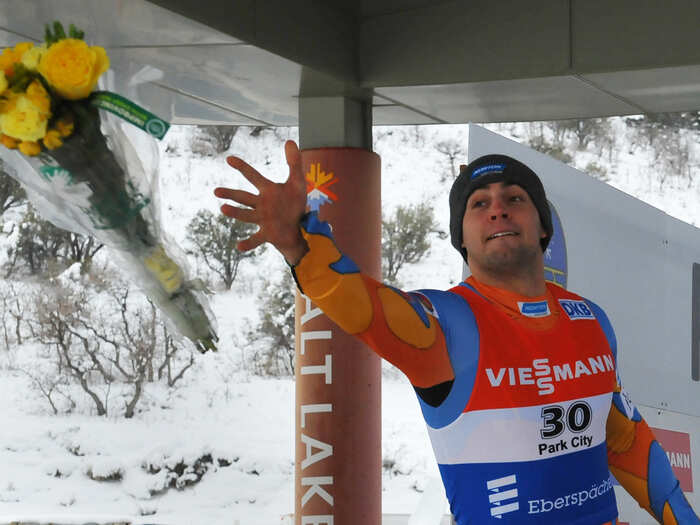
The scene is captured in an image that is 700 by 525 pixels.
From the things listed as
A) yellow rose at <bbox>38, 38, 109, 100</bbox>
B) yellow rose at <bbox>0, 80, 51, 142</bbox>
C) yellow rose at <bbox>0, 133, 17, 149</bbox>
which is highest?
yellow rose at <bbox>38, 38, 109, 100</bbox>

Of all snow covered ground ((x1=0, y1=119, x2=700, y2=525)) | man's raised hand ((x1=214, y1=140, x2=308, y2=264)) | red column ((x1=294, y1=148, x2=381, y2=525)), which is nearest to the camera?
man's raised hand ((x1=214, y1=140, x2=308, y2=264))

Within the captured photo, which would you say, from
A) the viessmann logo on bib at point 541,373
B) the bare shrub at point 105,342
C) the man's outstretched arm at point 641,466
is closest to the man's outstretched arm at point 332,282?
the viessmann logo on bib at point 541,373

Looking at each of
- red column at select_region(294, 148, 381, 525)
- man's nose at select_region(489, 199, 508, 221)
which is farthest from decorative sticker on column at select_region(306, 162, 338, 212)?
man's nose at select_region(489, 199, 508, 221)

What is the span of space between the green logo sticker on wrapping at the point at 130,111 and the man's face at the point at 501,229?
2.40 ft

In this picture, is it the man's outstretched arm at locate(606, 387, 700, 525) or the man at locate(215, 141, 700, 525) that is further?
the man's outstretched arm at locate(606, 387, 700, 525)

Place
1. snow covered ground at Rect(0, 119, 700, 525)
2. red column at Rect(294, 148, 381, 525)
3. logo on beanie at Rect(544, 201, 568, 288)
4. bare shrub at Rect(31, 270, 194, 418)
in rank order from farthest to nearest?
1. bare shrub at Rect(31, 270, 194, 418)
2. snow covered ground at Rect(0, 119, 700, 525)
3. red column at Rect(294, 148, 381, 525)
4. logo on beanie at Rect(544, 201, 568, 288)

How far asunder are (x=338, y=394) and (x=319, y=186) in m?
0.80

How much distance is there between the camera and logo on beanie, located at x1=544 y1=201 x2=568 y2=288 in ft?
11.7

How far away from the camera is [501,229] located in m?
2.34

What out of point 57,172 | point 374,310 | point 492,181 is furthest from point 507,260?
point 57,172

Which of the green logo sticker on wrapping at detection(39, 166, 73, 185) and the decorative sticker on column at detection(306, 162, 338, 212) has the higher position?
the decorative sticker on column at detection(306, 162, 338, 212)

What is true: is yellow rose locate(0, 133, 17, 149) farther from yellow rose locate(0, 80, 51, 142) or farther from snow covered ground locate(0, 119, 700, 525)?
snow covered ground locate(0, 119, 700, 525)

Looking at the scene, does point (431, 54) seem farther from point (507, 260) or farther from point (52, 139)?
point (52, 139)

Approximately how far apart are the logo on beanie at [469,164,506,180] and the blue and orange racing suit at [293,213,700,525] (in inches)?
10.6
